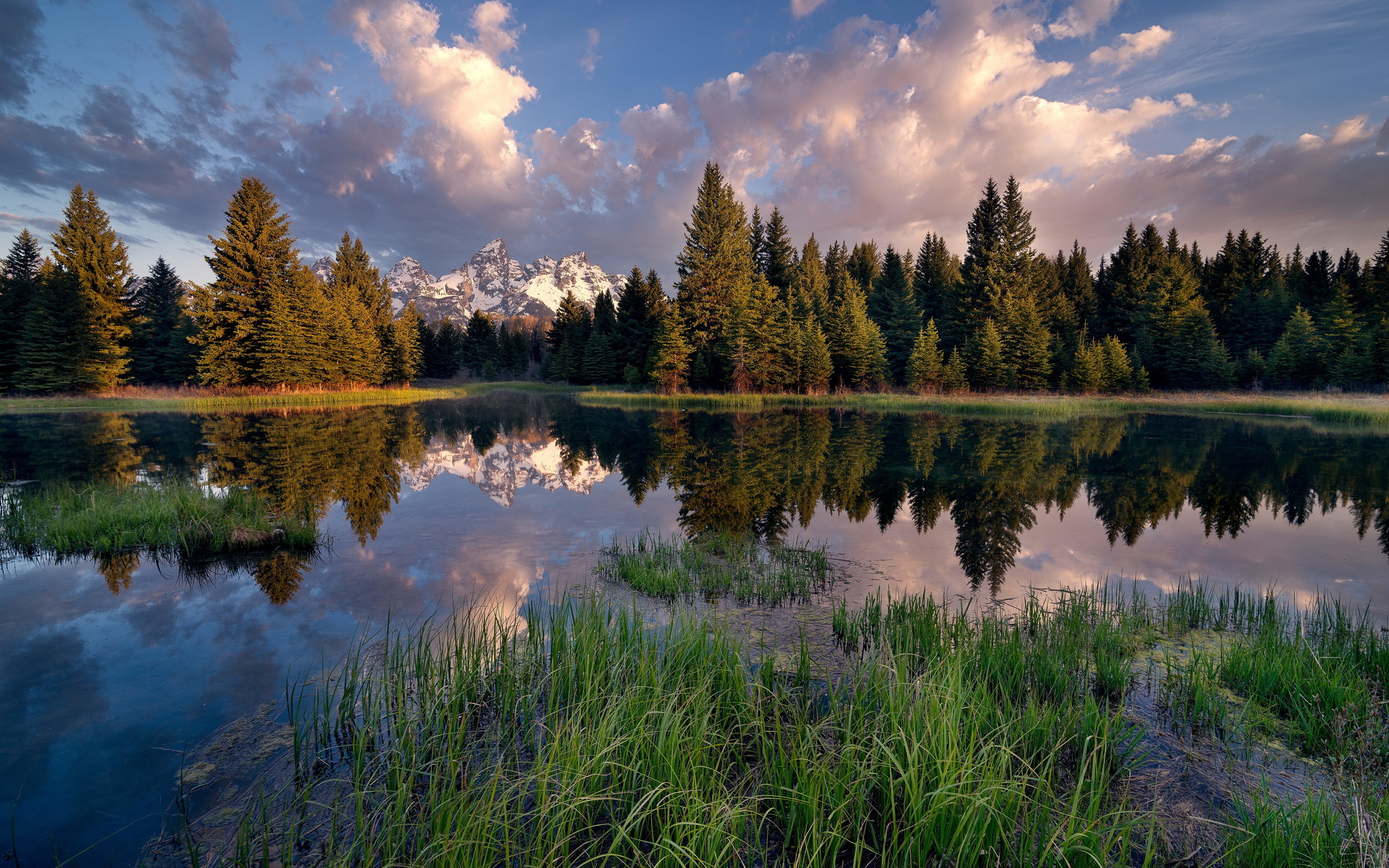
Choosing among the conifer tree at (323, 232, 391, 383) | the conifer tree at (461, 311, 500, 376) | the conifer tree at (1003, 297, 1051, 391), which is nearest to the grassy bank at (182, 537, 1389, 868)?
the conifer tree at (1003, 297, 1051, 391)

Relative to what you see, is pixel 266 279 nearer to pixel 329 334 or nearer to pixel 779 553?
pixel 329 334

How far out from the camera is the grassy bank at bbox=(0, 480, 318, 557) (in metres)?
8.33

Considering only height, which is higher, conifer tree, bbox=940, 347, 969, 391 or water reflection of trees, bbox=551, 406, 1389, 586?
conifer tree, bbox=940, 347, 969, 391

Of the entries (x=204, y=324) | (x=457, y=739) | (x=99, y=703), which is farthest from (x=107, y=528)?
(x=204, y=324)

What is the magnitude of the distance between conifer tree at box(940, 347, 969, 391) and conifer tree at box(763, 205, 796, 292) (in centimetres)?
1874

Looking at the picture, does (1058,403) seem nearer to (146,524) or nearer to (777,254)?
(777,254)

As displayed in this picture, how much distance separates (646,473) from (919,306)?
47093 millimetres

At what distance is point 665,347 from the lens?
42.9 metres

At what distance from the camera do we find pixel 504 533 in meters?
10.0

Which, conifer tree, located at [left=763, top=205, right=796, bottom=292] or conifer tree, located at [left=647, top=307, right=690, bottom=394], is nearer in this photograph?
conifer tree, located at [left=647, top=307, right=690, bottom=394]

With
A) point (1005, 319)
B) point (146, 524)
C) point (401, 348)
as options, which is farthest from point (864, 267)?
point (146, 524)

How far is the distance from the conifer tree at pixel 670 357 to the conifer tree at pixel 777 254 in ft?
55.0

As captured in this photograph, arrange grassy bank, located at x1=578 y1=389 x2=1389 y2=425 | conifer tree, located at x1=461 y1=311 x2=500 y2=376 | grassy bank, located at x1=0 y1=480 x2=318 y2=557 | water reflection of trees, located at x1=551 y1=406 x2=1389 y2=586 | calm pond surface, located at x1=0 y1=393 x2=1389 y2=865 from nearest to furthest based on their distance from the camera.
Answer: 1. calm pond surface, located at x1=0 y1=393 x2=1389 y2=865
2. grassy bank, located at x1=0 y1=480 x2=318 y2=557
3. water reflection of trees, located at x1=551 y1=406 x2=1389 y2=586
4. grassy bank, located at x1=578 y1=389 x2=1389 y2=425
5. conifer tree, located at x1=461 y1=311 x2=500 y2=376

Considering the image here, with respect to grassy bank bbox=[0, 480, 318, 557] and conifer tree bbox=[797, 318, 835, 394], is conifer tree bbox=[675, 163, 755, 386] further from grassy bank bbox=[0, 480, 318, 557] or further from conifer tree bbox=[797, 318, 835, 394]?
grassy bank bbox=[0, 480, 318, 557]
